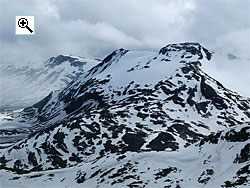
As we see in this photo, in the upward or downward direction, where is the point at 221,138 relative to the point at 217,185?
upward

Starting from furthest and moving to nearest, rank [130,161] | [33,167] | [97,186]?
[33,167] → [130,161] → [97,186]

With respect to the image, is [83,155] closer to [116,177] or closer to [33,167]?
[33,167]

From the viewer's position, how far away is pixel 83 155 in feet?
641

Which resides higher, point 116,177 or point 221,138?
point 221,138

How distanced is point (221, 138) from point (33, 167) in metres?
114

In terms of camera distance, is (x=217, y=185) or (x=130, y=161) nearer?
(x=217, y=185)

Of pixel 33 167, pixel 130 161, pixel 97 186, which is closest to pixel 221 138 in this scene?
pixel 130 161

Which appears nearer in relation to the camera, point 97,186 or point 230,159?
point 230,159

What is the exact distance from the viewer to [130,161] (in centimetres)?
10725

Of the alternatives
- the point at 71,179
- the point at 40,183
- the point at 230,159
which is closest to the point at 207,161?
the point at 230,159

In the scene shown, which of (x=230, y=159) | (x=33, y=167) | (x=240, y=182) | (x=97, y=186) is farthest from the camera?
(x=33, y=167)

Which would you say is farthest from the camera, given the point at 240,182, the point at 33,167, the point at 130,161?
the point at 33,167

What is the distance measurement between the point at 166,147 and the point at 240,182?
123m

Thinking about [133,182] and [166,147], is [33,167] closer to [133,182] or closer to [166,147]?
[166,147]
